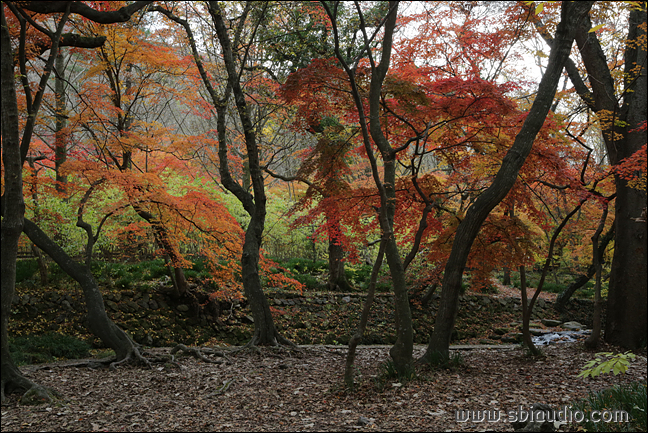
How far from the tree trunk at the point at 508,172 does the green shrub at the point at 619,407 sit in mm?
1866

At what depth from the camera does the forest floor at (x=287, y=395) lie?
10.7 ft

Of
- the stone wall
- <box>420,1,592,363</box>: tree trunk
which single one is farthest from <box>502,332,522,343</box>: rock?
<box>420,1,592,363</box>: tree trunk

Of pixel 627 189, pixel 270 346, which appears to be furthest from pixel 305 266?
pixel 627 189

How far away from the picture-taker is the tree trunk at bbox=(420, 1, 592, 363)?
444 cm

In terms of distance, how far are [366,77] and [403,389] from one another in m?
3.99

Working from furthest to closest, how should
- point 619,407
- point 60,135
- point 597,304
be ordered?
point 60,135, point 597,304, point 619,407

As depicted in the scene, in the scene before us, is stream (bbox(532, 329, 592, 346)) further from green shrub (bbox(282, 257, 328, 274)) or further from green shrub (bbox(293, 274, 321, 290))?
green shrub (bbox(282, 257, 328, 274))

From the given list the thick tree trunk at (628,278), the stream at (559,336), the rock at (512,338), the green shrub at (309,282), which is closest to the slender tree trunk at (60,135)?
the green shrub at (309,282)

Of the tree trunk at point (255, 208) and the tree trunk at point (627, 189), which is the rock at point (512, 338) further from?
the tree trunk at point (255, 208)

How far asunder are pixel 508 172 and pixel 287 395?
3326 millimetres

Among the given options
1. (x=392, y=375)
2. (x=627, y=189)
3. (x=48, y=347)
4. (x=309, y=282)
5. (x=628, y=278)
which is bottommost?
(x=48, y=347)

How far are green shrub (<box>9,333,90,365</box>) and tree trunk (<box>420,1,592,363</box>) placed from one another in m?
5.37

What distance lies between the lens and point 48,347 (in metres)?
6.43

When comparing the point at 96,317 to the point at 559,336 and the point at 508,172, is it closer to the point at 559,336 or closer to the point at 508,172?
the point at 508,172
